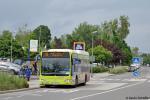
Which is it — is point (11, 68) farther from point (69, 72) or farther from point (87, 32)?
point (87, 32)

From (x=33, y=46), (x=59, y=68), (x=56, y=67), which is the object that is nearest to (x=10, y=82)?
(x=56, y=67)

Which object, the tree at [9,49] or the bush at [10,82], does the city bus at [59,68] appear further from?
the tree at [9,49]

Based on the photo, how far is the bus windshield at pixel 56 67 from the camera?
3241 cm

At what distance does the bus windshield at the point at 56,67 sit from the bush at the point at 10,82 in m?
2.13

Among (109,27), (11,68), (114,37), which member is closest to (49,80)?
(11,68)

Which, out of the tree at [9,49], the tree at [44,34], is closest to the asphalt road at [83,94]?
the tree at [9,49]

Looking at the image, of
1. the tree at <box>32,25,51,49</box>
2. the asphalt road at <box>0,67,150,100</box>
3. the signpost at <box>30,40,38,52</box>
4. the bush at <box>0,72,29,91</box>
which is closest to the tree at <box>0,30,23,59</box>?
the signpost at <box>30,40,38,52</box>

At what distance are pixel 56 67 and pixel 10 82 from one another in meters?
4.17

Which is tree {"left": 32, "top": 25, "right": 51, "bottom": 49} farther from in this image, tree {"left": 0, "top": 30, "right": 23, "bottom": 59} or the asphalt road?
the asphalt road

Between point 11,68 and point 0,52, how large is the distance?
32.2 metres

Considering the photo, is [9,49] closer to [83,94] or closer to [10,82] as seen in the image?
[10,82]

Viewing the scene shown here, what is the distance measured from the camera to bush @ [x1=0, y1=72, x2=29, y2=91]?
28.4 metres

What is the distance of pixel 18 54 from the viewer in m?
78.6

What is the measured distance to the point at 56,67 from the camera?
3250cm
